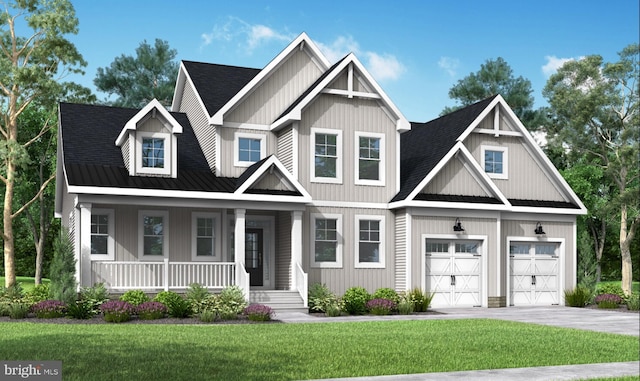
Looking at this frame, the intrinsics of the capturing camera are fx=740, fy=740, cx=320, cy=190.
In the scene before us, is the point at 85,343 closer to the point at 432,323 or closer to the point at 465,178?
the point at 432,323

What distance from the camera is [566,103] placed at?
45.3 meters

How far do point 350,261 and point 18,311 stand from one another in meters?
11.2

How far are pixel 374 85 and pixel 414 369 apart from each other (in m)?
16.4

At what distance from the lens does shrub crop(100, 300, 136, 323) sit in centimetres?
1930

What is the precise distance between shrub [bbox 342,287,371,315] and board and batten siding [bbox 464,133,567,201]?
819cm

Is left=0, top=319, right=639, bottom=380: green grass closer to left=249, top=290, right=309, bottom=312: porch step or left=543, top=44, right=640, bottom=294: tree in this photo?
left=249, top=290, right=309, bottom=312: porch step

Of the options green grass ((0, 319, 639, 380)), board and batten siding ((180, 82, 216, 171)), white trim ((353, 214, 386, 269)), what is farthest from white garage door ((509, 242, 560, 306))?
board and batten siding ((180, 82, 216, 171))

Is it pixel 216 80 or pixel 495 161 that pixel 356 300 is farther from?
pixel 216 80

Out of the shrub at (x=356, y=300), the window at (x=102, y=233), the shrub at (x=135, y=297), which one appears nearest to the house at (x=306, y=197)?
the window at (x=102, y=233)

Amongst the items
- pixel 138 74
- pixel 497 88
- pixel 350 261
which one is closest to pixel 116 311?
pixel 350 261

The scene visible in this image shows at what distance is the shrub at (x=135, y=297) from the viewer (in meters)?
21.5

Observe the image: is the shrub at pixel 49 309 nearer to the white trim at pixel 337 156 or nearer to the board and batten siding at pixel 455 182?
the white trim at pixel 337 156

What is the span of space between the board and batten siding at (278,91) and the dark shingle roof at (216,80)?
1.02 meters

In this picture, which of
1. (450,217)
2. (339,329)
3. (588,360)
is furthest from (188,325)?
(450,217)
